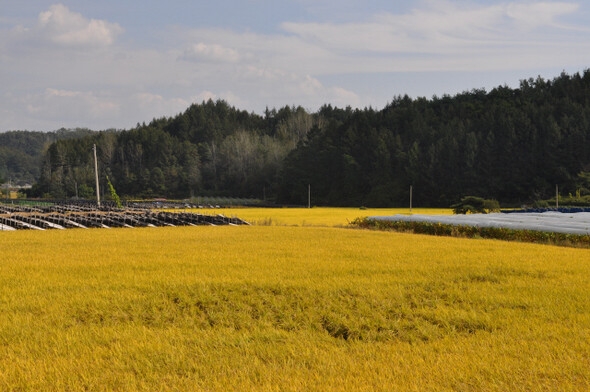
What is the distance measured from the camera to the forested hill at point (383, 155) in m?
69.6

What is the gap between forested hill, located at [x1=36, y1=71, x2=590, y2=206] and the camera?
69625 millimetres

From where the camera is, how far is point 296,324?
7891mm

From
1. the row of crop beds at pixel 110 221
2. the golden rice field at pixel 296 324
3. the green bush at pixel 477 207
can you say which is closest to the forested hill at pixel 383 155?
the green bush at pixel 477 207

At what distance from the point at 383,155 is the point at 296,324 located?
80.2 meters

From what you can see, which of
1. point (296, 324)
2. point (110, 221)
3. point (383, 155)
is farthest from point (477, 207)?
point (383, 155)

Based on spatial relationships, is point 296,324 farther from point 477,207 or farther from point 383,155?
point 383,155

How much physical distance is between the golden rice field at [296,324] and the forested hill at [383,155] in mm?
59662

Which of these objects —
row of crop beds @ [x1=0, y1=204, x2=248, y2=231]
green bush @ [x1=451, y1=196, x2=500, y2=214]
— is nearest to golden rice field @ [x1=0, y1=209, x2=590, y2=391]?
row of crop beds @ [x1=0, y1=204, x2=248, y2=231]

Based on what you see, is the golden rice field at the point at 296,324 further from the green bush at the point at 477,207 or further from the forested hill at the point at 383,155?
the forested hill at the point at 383,155

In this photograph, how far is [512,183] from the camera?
6881 cm

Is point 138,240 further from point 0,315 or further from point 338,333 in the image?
point 338,333

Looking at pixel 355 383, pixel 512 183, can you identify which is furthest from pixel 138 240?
pixel 512 183

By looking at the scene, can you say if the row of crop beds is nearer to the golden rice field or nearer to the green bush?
the golden rice field

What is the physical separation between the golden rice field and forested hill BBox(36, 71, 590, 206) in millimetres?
59662
